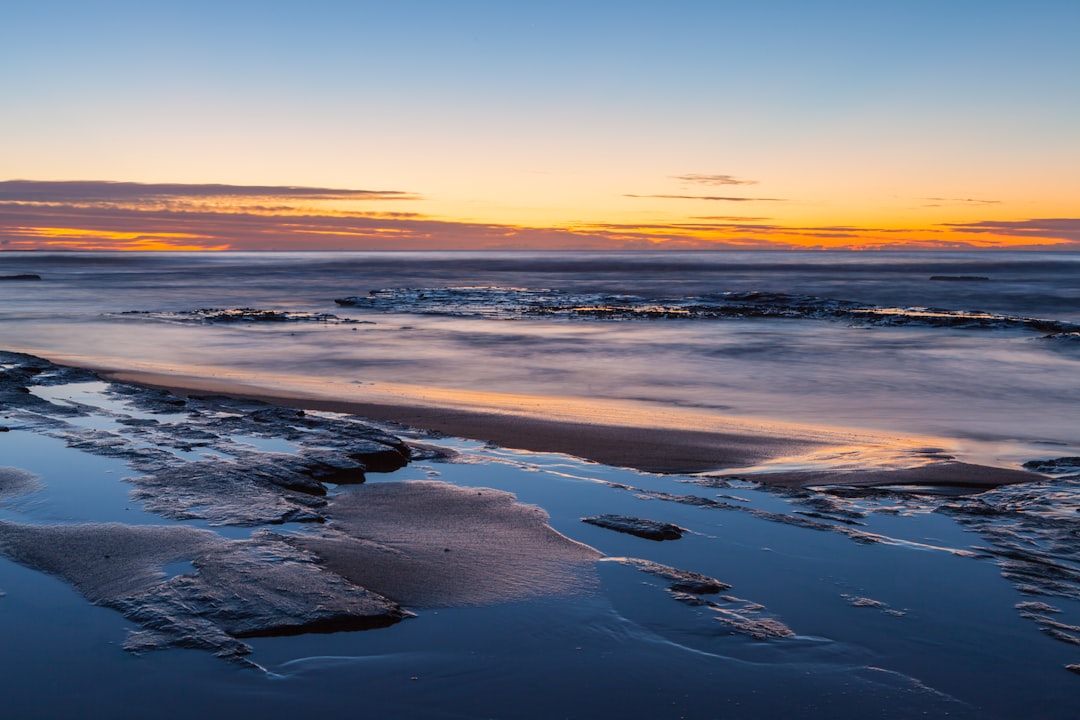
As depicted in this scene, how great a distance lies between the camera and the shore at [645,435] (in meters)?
7.32

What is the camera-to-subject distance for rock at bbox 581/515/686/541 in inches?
211

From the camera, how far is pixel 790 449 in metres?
8.38

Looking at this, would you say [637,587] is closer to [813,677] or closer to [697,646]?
[697,646]

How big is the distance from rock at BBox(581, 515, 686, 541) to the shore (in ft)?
5.66

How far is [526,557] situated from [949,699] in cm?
232

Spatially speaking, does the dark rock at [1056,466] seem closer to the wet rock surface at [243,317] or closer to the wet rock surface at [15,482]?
the wet rock surface at [15,482]

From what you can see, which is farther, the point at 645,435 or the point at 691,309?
the point at 691,309

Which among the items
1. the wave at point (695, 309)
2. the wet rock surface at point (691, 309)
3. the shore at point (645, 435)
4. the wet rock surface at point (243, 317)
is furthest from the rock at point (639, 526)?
the wet rock surface at point (691, 309)

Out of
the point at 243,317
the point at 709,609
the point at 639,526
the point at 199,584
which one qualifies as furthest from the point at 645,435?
the point at 243,317

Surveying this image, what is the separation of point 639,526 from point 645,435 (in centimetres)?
354

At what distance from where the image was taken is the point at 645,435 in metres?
8.98

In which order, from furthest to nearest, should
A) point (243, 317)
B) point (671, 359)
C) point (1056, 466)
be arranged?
point (243, 317) < point (671, 359) < point (1056, 466)

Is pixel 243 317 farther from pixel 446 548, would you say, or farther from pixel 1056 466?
pixel 1056 466

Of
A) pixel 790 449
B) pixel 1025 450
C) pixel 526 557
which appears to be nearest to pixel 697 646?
pixel 526 557
